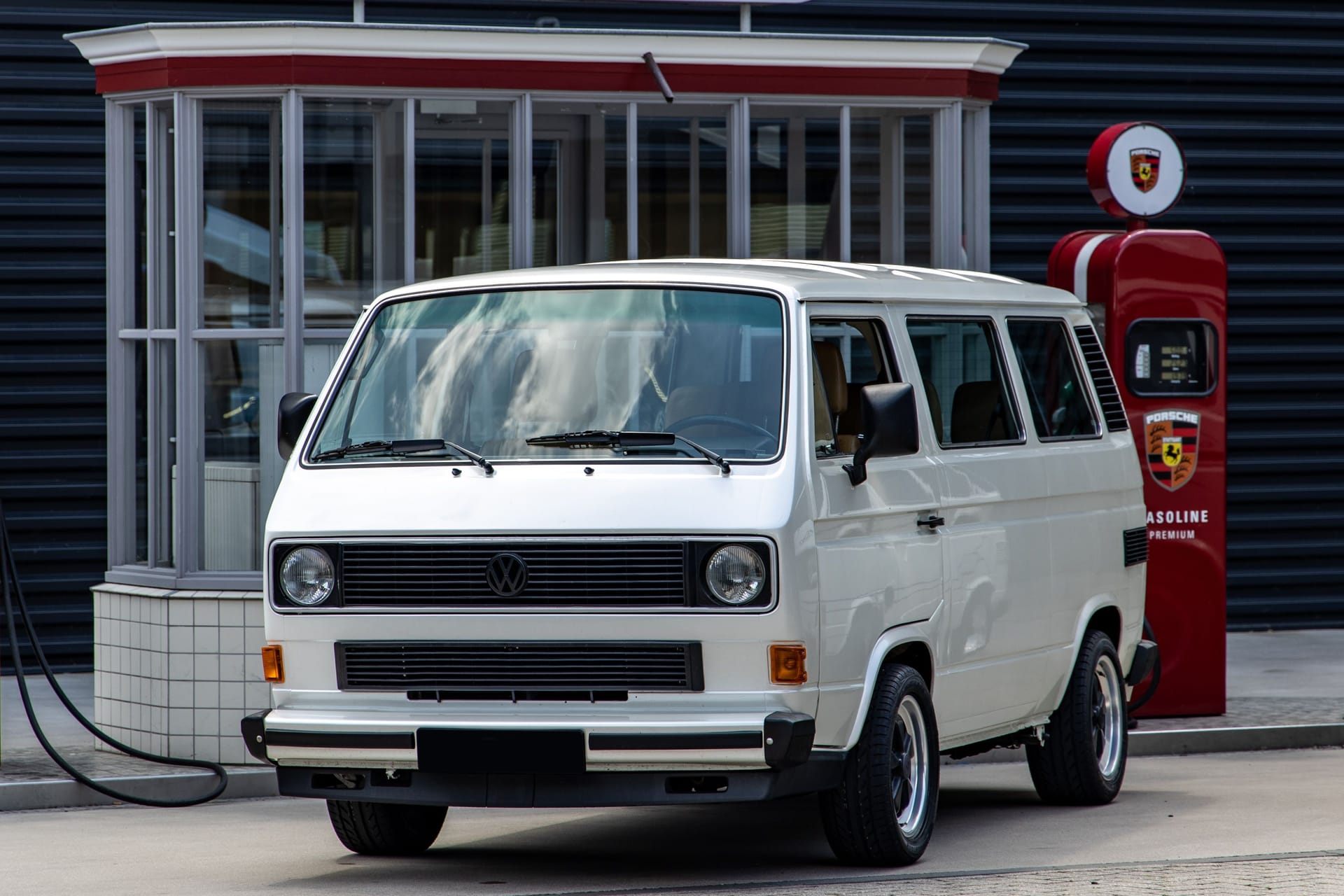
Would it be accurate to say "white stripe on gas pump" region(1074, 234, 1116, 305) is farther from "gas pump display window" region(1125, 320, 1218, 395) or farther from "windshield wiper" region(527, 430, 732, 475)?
"windshield wiper" region(527, 430, 732, 475)

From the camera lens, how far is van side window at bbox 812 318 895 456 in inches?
278

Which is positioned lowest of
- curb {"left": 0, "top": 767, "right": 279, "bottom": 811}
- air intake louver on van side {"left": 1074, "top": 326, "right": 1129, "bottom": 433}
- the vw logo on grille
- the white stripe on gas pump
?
curb {"left": 0, "top": 767, "right": 279, "bottom": 811}

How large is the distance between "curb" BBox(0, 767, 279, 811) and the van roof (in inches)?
113

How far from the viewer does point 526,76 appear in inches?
406

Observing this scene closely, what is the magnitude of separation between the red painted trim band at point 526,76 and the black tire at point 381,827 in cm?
386

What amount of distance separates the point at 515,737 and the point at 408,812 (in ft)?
4.29

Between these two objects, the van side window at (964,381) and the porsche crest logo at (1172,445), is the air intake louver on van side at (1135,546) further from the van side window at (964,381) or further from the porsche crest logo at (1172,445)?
the porsche crest logo at (1172,445)

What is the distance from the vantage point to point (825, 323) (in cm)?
726

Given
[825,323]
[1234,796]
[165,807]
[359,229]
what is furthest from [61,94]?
[1234,796]

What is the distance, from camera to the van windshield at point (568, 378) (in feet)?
22.8

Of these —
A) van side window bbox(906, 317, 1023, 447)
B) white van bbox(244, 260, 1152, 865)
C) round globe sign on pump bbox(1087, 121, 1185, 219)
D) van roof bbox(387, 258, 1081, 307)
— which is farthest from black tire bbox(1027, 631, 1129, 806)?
round globe sign on pump bbox(1087, 121, 1185, 219)

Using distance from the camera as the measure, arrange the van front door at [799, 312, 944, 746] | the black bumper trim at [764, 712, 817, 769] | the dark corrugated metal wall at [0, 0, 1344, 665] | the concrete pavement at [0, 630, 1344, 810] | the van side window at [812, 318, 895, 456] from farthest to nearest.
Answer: the dark corrugated metal wall at [0, 0, 1344, 665], the concrete pavement at [0, 630, 1344, 810], the van side window at [812, 318, 895, 456], the van front door at [799, 312, 944, 746], the black bumper trim at [764, 712, 817, 769]

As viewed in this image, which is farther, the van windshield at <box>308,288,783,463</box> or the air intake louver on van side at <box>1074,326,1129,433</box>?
the air intake louver on van side at <box>1074,326,1129,433</box>

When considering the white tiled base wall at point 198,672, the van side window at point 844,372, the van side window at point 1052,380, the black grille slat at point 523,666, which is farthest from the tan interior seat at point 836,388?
the white tiled base wall at point 198,672
